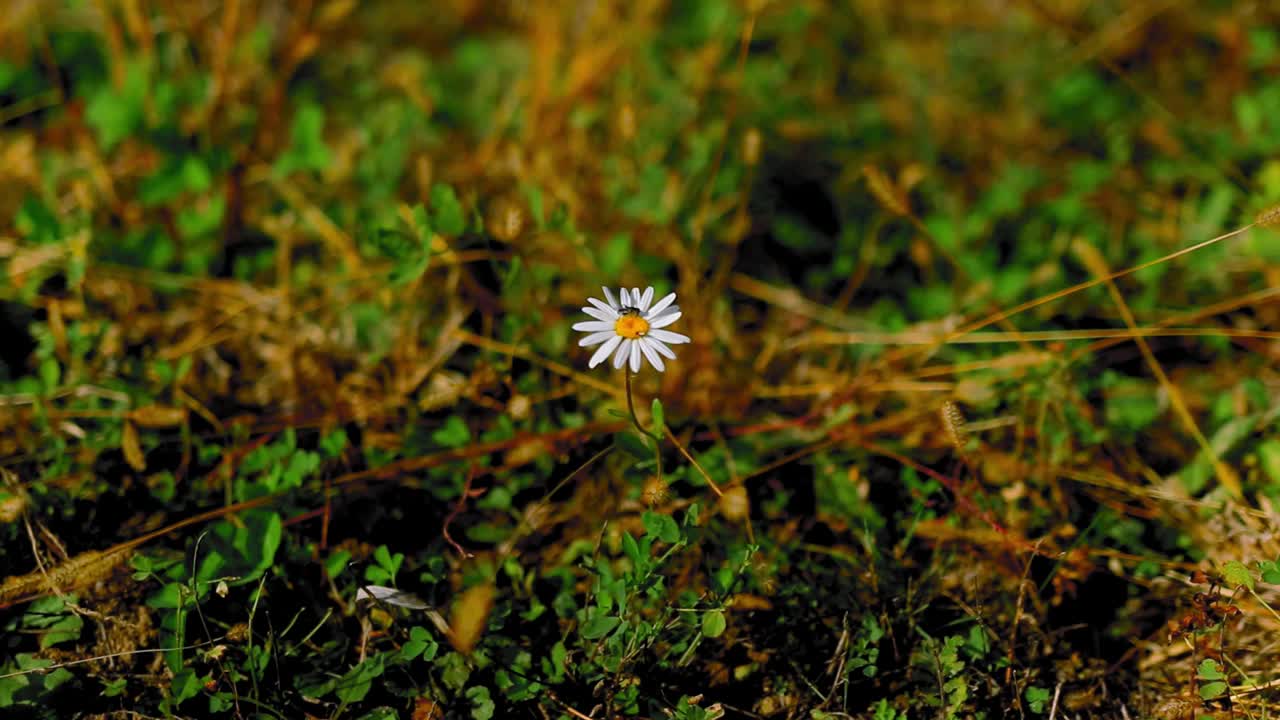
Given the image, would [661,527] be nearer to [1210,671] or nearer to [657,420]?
[657,420]

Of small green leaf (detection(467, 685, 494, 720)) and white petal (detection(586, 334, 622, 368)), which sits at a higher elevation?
white petal (detection(586, 334, 622, 368))

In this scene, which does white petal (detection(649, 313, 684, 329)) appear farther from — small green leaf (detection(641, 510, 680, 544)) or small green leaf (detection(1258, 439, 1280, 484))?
small green leaf (detection(1258, 439, 1280, 484))

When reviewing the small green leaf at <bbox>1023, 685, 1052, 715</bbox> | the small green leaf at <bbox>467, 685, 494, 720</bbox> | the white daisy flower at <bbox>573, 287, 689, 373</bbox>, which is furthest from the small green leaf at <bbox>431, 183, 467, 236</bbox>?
the small green leaf at <bbox>1023, 685, 1052, 715</bbox>

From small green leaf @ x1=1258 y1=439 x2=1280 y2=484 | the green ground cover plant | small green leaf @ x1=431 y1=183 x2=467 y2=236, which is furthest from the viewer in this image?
small green leaf @ x1=431 y1=183 x2=467 y2=236

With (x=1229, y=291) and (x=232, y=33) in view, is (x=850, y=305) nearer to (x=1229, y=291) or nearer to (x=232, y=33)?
(x=1229, y=291)

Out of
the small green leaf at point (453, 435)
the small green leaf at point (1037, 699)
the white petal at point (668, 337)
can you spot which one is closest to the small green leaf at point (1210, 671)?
the small green leaf at point (1037, 699)

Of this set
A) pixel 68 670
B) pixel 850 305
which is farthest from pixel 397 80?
pixel 68 670
